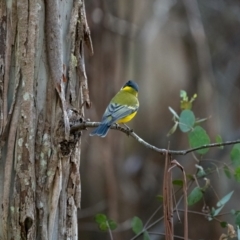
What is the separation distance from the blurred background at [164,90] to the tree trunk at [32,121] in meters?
1.95

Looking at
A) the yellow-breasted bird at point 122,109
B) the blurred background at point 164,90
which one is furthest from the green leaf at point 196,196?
the blurred background at point 164,90

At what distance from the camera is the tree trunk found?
1.01 m

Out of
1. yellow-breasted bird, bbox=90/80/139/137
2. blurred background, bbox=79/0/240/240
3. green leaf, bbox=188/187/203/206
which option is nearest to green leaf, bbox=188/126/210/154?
green leaf, bbox=188/187/203/206

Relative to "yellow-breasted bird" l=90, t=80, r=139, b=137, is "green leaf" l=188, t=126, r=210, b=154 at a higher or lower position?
lower

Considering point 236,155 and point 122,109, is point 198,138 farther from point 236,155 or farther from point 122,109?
point 122,109

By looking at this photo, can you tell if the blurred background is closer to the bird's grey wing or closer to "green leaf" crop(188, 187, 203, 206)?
the bird's grey wing

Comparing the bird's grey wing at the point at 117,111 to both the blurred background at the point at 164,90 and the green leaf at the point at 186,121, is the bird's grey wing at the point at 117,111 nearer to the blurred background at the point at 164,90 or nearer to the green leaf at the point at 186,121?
the green leaf at the point at 186,121

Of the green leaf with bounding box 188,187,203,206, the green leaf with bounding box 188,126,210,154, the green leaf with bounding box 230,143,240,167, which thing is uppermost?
the green leaf with bounding box 188,126,210,154

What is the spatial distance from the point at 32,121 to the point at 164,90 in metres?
2.43

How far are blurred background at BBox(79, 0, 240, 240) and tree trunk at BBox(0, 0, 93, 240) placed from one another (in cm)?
195

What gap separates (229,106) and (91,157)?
1010 millimetres

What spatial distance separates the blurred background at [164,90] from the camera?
313 cm

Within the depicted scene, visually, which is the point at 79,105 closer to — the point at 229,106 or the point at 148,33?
the point at 148,33

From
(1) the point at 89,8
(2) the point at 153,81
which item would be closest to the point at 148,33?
(2) the point at 153,81
